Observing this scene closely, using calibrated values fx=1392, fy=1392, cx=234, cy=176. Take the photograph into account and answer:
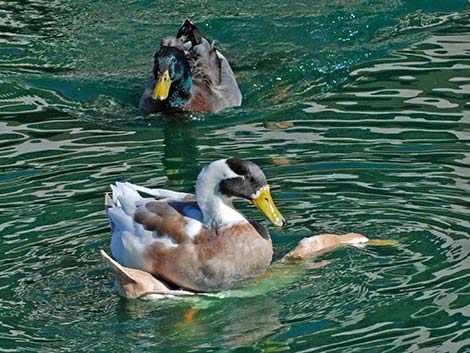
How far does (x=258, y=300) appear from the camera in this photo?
883 centimetres

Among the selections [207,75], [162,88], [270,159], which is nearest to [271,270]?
[270,159]

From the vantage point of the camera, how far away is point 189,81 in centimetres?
1369

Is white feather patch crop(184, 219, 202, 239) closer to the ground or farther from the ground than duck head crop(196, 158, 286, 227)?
closer to the ground

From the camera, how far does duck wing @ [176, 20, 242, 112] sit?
13.6 meters

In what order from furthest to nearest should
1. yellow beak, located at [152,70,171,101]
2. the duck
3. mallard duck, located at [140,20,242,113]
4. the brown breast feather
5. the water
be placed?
Answer: mallard duck, located at [140,20,242,113]
yellow beak, located at [152,70,171,101]
the brown breast feather
the duck
the water

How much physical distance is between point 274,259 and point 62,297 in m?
1.47

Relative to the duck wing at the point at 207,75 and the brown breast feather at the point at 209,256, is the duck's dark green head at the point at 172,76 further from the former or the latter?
the brown breast feather at the point at 209,256

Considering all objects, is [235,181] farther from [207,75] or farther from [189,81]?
[207,75]

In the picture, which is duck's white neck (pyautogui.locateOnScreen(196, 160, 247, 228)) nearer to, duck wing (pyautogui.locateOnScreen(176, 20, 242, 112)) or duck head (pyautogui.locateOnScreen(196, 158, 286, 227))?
duck head (pyautogui.locateOnScreen(196, 158, 286, 227))

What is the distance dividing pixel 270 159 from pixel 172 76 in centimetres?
229

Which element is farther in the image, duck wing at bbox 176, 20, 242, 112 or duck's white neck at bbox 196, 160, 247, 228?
duck wing at bbox 176, 20, 242, 112

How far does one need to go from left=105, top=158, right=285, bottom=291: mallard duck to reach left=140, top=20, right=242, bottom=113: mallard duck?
4.18m

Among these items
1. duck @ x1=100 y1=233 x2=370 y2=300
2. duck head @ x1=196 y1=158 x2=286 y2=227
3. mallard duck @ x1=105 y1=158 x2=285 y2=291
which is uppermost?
duck head @ x1=196 y1=158 x2=286 y2=227

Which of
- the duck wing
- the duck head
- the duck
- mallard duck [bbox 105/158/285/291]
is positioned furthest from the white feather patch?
the duck wing
